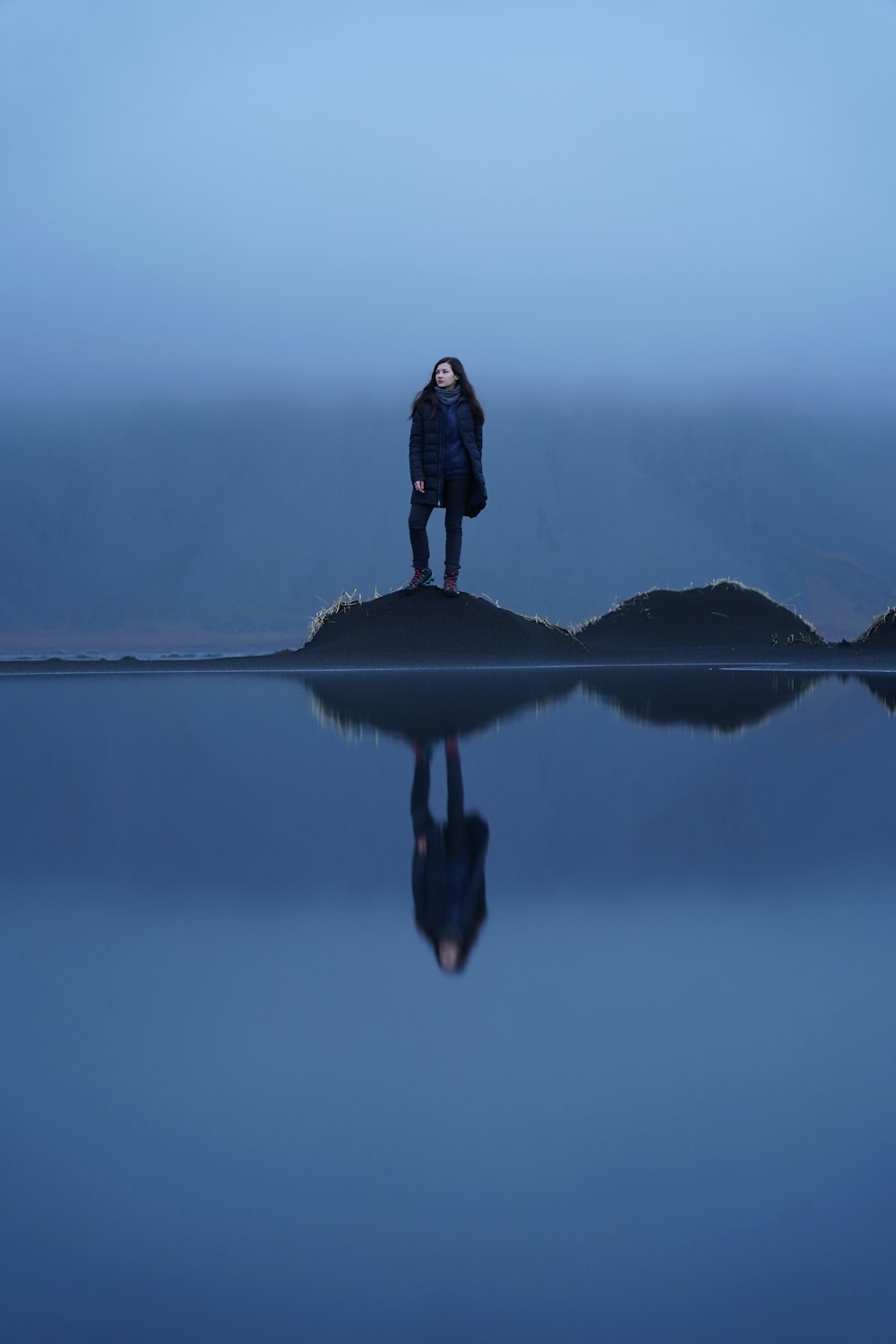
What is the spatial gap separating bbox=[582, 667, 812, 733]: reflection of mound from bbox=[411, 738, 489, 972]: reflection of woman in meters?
1.38

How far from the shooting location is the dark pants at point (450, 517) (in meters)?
7.01

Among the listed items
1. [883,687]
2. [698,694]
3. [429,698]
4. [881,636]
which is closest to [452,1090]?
[429,698]

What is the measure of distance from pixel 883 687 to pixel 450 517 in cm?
291

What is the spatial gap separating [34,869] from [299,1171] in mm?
905

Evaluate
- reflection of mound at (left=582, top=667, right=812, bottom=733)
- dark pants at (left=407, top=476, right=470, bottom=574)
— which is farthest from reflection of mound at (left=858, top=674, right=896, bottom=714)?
dark pants at (left=407, top=476, right=470, bottom=574)

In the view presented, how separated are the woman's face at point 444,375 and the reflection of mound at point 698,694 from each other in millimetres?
1738

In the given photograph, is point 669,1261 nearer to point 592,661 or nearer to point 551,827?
point 551,827

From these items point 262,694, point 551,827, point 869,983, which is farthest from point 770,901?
point 262,694

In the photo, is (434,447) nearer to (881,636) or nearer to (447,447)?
(447,447)

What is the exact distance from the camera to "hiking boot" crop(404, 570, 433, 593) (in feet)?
24.9

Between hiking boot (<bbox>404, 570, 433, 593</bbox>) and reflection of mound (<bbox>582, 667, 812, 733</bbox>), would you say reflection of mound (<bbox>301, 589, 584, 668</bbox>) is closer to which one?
hiking boot (<bbox>404, 570, 433, 593</bbox>)

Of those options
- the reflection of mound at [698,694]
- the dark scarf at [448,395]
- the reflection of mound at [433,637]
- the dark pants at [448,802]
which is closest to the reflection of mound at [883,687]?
the reflection of mound at [698,694]

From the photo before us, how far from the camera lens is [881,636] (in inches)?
336

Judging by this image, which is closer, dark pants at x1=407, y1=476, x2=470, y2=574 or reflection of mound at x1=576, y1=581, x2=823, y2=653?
dark pants at x1=407, y1=476, x2=470, y2=574
